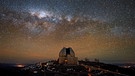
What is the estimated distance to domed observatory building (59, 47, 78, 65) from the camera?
10998 centimetres

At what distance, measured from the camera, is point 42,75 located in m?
63.3

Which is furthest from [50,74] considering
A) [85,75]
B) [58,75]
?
[85,75]

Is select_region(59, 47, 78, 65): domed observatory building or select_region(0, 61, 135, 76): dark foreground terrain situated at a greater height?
select_region(59, 47, 78, 65): domed observatory building

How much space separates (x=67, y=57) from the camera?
112375 mm

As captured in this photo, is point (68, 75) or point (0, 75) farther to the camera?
point (68, 75)

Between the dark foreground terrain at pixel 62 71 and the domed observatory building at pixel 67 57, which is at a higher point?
the domed observatory building at pixel 67 57

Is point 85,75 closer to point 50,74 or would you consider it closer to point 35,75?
point 50,74

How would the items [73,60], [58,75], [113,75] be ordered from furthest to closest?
[73,60] → [113,75] → [58,75]

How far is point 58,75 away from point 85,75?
13233 millimetres

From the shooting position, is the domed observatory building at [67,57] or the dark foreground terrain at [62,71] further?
the domed observatory building at [67,57]

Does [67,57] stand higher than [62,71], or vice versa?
[67,57]

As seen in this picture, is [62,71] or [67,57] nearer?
[62,71]

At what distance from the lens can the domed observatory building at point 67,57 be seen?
10998cm

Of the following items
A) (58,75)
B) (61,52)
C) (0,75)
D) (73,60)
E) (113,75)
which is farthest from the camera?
(61,52)
